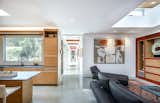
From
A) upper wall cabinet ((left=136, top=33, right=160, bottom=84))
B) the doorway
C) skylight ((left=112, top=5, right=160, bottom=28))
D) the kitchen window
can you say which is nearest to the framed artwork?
upper wall cabinet ((left=136, top=33, right=160, bottom=84))

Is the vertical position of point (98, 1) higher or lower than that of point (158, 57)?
higher

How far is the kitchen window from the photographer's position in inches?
327

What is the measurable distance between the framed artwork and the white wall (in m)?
0.18

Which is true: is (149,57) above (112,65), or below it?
above

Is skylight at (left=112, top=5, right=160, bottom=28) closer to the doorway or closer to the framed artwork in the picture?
the framed artwork

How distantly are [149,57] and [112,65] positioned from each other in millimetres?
2332

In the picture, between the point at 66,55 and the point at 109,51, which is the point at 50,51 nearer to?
the point at 109,51

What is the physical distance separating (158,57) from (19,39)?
20.1 feet

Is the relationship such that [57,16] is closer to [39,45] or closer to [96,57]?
[39,45]

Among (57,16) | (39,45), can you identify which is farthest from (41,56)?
(57,16)

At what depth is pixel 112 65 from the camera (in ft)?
33.4

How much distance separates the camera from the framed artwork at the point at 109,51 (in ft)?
33.2

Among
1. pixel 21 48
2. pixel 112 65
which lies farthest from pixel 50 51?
pixel 112 65

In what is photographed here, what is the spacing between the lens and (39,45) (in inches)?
331
